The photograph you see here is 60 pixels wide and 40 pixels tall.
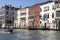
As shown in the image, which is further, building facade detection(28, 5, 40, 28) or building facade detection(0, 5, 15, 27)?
building facade detection(0, 5, 15, 27)

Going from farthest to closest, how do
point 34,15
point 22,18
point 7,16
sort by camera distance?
point 7,16, point 22,18, point 34,15

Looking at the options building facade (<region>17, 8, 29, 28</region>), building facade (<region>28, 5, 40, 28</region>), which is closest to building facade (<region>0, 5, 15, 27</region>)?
building facade (<region>17, 8, 29, 28</region>)

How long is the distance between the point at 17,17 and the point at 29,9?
11.0m

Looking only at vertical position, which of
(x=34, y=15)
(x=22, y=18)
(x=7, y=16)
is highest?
(x=7, y=16)

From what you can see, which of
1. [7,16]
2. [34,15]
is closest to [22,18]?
[7,16]

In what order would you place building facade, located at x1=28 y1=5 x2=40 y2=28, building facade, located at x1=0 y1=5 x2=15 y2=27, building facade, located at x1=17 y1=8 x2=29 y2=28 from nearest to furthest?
building facade, located at x1=28 y1=5 x2=40 y2=28 → building facade, located at x1=17 y1=8 x2=29 y2=28 → building facade, located at x1=0 y1=5 x2=15 y2=27

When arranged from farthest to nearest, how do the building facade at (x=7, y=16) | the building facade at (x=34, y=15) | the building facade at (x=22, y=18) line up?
1. the building facade at (x=7, y=16)
2. the building facade at (x=22, y=18)
3. the building facade at (x=34, y=15)

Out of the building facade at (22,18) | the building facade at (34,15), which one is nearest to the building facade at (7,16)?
the building facade at (22,18)

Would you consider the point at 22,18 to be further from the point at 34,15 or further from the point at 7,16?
the point at 34,15

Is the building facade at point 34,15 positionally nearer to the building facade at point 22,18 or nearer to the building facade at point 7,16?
the building facade at point 22,18

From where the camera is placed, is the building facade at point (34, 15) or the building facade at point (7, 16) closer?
the building facade at point (34, 15)

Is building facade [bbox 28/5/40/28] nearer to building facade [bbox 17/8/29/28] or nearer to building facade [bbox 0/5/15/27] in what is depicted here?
building facade [bbox 17/8/29/28]

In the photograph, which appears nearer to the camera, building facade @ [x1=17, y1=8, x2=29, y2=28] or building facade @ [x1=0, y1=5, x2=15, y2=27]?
building facade @ [x1=17, y1=8, x2=29, y2=28]

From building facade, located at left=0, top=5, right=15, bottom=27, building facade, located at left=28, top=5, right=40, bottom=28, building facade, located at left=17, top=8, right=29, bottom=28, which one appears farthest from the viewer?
building facade, located at left=0, top=5, right=15, bottom=27
